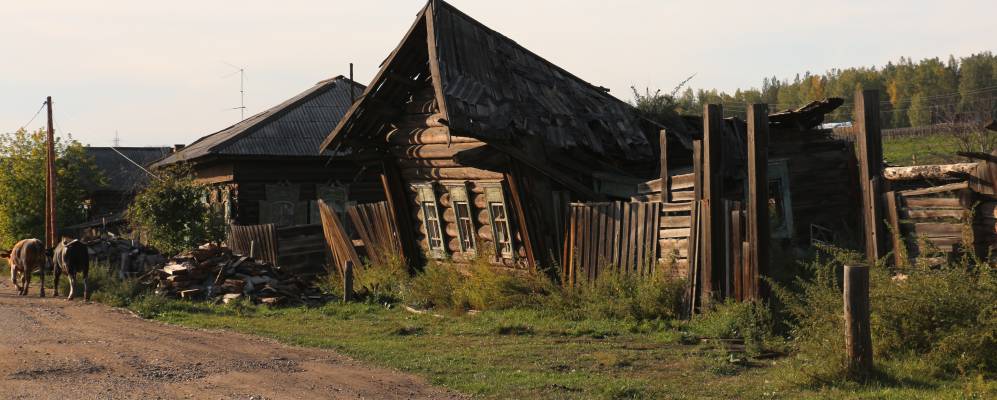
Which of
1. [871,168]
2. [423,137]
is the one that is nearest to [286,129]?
[423,137]

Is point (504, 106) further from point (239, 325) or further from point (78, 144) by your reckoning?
point (78, 144)

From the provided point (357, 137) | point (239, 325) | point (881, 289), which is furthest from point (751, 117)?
point (357, 137)

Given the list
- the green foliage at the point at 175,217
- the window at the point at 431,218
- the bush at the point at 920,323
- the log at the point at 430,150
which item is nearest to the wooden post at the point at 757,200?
the bush at the point at 920,323

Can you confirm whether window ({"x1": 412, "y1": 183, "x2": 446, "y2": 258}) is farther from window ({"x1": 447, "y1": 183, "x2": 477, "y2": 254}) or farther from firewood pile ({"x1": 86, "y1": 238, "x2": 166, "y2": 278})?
firewood pile ({"x1": 86, "y1": 238, "x2": 166, "y2": 278})

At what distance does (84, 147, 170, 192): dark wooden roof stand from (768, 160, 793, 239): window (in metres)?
32.6

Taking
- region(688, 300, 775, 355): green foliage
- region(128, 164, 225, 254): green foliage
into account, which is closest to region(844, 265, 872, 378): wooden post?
region(688, 300, 775, 355): green foliage

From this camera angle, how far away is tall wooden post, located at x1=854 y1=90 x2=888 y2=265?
444 inches

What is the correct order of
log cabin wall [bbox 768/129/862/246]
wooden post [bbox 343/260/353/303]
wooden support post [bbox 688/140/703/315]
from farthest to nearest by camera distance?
wooden post [bbox 343/260/353/303] → log cabin wall [bbox 768/129/862/246] → wooden support post [bbox 688/140/703/315]

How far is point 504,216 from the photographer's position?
660 inches

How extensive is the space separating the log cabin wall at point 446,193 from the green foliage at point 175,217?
9091mm

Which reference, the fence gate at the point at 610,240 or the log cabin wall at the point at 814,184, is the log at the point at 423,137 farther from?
the log cabin wall at the point at 814,184

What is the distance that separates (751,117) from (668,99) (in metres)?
8.63

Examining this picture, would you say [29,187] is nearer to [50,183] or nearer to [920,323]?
[50,183]

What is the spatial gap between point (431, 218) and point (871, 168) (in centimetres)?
978
